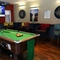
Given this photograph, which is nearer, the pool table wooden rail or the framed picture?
the pool table wooden rail

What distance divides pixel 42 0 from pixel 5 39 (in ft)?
13.3

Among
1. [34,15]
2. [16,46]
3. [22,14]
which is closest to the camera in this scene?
[16,46]

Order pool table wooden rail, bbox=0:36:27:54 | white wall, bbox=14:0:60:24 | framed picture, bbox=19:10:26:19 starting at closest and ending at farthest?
pool table wooden rail, bbox=0:36:27:54
white wall, bbox=14:0:60:24
framed picture, bbox=19:10:26:19

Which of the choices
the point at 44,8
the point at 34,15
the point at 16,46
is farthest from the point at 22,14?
the point at 16,46

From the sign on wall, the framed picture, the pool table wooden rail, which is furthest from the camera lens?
the framed picture

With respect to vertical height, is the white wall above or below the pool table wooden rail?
above

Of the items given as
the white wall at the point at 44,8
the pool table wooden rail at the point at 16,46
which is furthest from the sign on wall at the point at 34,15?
the pool table wooden rail at the point at 16,46

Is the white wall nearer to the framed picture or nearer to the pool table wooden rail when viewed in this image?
the framed picture

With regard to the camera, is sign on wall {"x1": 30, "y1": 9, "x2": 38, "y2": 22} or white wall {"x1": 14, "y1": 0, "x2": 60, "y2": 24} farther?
sign on wall {"x1": 30, "y1": 9, "x2": 38, "y2": 22}

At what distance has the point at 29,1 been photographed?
6219 millimetres

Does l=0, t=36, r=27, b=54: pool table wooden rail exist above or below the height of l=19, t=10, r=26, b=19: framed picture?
below

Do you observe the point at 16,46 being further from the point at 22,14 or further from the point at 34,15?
the point at 22,14

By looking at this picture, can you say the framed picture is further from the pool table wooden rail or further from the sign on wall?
the pool table wooden rail

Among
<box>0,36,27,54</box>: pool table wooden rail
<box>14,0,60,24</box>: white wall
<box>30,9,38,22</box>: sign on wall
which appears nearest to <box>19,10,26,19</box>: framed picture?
<box>14,0,60,24</box>: white wall
